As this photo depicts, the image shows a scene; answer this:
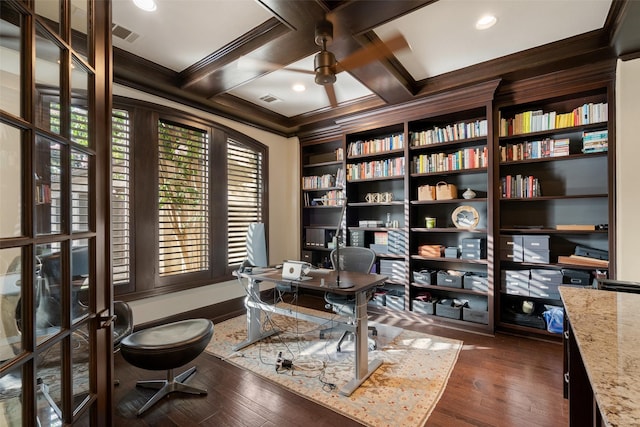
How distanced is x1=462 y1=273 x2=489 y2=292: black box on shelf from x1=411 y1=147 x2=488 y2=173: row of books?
124 centimetres

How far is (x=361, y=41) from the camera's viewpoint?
2.21m

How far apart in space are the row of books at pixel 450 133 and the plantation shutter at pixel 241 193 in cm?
224

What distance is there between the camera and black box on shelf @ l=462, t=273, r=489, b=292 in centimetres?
312

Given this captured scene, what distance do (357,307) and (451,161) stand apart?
2164mm

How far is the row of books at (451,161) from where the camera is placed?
3.16 meters

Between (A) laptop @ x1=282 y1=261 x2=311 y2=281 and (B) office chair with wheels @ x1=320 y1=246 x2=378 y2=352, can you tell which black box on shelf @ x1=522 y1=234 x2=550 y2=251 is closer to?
(B) office chair with wheels @ x1=320 y1=246 x2=378 y2=352

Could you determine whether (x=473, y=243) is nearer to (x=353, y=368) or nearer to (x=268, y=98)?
(x=353, y=368)

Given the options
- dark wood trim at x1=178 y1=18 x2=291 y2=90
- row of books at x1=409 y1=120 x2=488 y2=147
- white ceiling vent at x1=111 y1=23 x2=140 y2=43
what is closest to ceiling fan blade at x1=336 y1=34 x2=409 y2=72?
dark wood trim at x1=178 y1=18 x2=291 y2=90

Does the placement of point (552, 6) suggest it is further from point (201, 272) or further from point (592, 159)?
point (201, 272)

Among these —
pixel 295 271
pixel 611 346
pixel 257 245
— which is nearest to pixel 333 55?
pixel 257 245

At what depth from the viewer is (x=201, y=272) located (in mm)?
3453

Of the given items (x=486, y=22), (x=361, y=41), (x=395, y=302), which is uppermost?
(x=486, y=22)

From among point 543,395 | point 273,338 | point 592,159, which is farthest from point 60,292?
point 592,159

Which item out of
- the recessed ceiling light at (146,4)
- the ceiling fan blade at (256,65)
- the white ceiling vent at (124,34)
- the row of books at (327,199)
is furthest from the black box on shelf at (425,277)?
the white ceiling vent at (124,34)
